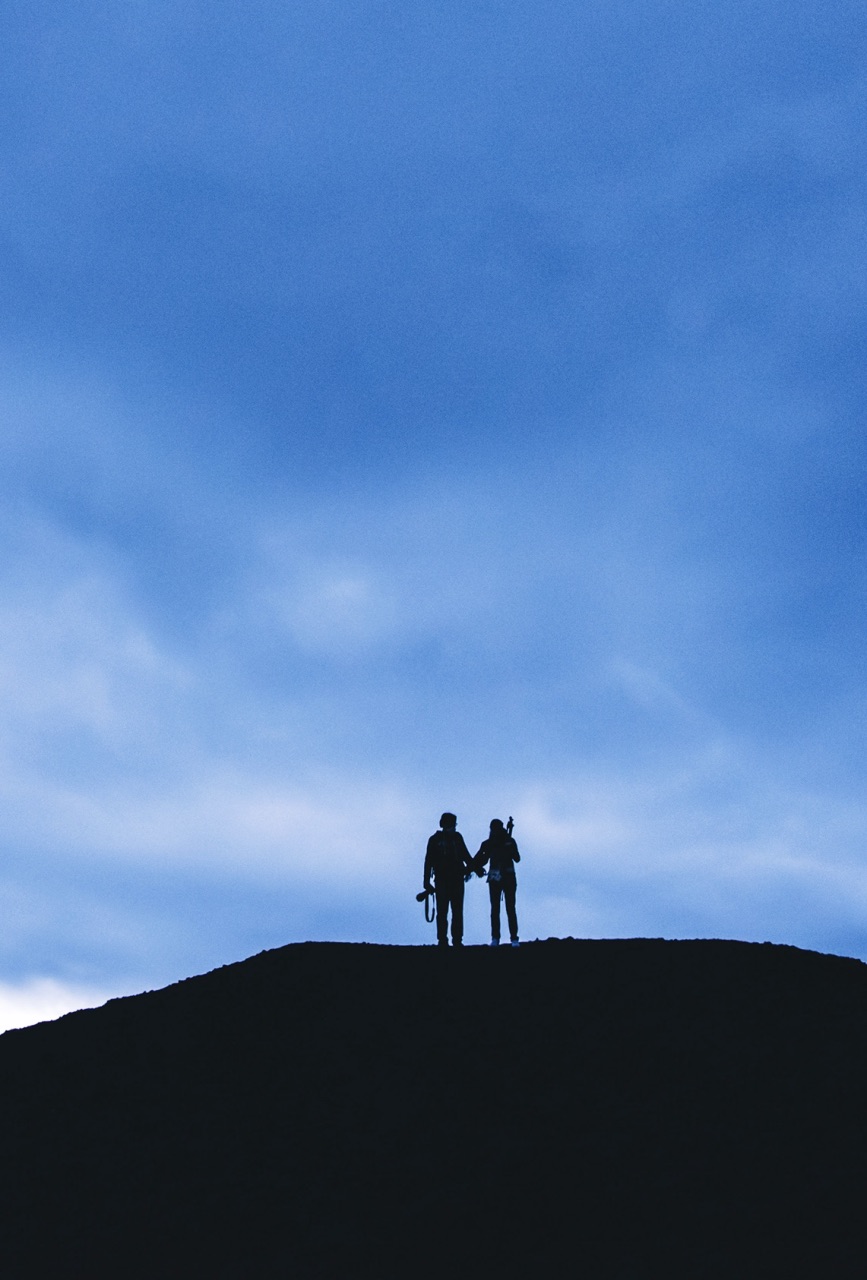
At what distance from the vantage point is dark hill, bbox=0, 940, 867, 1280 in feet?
39.2

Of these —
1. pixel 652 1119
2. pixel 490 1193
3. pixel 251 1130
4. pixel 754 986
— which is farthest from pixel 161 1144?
pixel 754 986

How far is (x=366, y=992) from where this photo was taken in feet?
59.4

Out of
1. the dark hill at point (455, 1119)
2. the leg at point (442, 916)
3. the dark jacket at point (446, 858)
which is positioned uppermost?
the dark jacket at point (446, 858)

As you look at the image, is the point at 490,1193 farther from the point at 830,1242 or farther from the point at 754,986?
the point at 754,986

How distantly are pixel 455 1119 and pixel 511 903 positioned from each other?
6174 mm

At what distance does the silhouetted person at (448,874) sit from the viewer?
799 inches

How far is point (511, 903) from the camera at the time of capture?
2031cm

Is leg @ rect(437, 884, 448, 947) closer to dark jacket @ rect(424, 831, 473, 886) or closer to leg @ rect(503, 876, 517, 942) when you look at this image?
dark jacket @ rect(424, 831, 473, 886)

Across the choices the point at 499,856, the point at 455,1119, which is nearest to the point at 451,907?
the point at 499,856

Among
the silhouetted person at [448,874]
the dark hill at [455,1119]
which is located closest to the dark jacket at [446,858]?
the silhouetted person at [448,874]

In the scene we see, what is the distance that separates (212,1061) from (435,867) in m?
5.06

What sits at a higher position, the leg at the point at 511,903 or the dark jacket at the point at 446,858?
the dark jacket at the point at 446,858

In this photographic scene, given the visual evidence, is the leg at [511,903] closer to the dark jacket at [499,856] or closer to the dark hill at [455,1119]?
the dark jacket at [499,856]

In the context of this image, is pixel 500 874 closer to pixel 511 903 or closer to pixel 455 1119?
pixel 511 903
